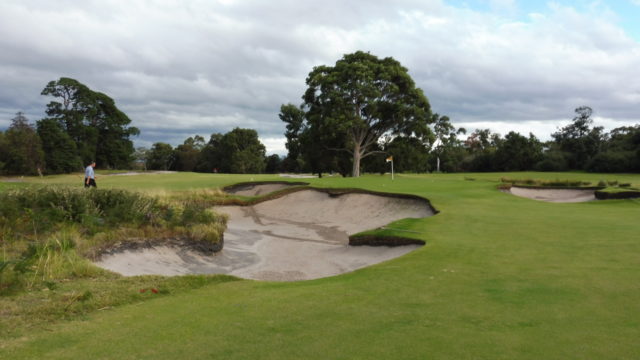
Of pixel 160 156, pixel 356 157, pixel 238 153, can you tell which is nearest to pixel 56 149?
pixel 238 153

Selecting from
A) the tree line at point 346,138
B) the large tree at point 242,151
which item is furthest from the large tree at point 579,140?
the large tree at point 242,151

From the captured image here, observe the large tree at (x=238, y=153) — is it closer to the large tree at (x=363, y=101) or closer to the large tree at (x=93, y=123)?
the large tree at (x=93, y=123)

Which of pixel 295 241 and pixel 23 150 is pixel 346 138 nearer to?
pixel 295 241

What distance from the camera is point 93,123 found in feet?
218

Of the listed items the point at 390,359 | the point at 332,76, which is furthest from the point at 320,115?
the point at 390,359

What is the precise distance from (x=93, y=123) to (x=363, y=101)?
4832 cm

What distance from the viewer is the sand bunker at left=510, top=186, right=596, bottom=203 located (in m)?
25.8

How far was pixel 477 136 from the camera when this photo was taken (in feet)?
386

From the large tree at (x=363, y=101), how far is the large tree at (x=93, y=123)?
38.9 metres

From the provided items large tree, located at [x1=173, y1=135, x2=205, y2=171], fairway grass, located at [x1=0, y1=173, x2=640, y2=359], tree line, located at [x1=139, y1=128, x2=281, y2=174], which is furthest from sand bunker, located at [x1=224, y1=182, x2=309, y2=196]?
large tree, located at [x1=173, y1=135, x2=205, y2=171]

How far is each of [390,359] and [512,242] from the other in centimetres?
779

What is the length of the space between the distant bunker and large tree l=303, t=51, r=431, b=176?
13.7 m

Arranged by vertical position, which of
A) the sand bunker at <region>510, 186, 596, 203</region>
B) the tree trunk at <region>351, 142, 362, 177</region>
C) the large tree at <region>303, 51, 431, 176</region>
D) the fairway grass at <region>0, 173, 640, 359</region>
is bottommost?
the fairway grass at <region>0, 173, 640, 359</region>

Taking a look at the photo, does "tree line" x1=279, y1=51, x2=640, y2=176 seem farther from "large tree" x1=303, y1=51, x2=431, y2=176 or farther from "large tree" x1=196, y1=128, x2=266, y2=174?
"large tree" x1=196, y1=128, x2=266, y2=174
